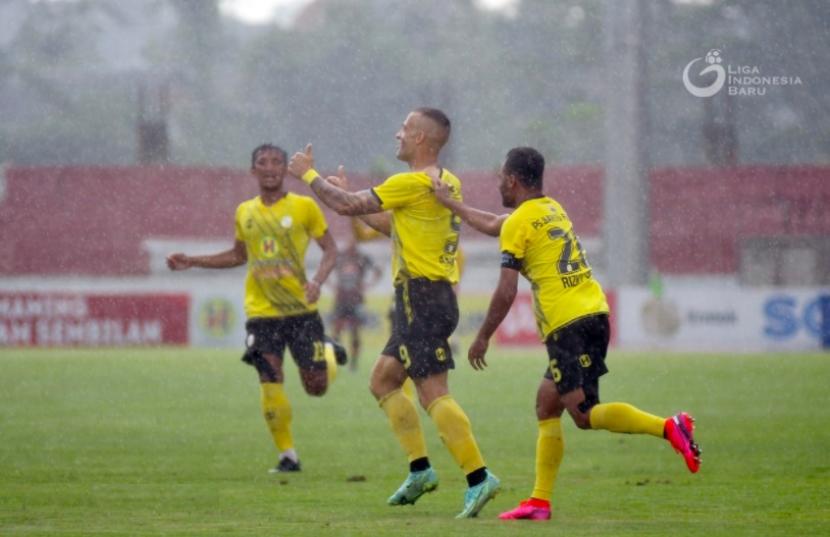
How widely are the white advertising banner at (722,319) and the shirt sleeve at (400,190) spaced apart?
81.3 ft

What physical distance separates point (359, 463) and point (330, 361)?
80 cm

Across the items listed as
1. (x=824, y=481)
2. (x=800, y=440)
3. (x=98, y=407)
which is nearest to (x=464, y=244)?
(x=98, y=407)

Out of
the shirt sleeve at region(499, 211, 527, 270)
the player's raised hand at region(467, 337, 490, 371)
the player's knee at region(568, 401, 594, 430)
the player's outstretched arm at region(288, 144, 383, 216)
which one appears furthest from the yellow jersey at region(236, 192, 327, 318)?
the player's knee at region(568, 401, 594, 430)

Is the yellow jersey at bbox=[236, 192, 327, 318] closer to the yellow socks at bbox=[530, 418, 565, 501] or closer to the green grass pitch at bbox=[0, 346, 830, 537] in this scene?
the green grass pitch at bbox=[0, 346, 830, 537]

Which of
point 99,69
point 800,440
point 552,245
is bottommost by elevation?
point 800,440

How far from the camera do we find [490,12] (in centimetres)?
6981

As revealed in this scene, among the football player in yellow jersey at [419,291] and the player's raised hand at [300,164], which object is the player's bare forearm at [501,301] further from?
the player's raised hand at [300,164]

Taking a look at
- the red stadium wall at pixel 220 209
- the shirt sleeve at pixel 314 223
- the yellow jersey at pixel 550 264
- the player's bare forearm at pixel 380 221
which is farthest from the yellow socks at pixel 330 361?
the red stadium wall at pixel 220 209

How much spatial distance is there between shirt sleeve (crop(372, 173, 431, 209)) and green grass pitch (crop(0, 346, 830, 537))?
176 centimetres

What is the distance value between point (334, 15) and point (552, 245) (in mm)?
59967

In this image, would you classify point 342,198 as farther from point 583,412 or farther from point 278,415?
A: point 278,415

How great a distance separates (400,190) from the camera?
30.5ft

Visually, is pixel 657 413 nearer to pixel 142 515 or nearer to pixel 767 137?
pixel 142 515

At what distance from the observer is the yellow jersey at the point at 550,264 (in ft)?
29.6
